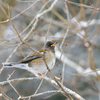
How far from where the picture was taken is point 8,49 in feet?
33.5

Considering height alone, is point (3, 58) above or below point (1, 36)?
below

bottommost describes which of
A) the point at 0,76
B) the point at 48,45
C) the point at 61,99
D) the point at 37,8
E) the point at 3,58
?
the point at 61,99

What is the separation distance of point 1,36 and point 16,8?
5.57ft

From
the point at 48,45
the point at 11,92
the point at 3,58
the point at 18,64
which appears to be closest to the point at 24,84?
the point at 11,92

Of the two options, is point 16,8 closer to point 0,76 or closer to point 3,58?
point 3,58

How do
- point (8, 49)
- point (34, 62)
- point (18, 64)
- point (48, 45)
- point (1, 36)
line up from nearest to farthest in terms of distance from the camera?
point (18, 64)
point (34, 62)
point (48, 45)
point (1, 36)
point (8, 49)

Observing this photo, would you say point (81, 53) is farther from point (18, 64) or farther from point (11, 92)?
point (18, 64)

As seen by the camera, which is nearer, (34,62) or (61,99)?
(34,62)

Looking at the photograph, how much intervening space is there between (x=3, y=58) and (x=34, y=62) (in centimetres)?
570

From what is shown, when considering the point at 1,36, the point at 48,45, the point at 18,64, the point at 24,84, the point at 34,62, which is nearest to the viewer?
the point at 18,64

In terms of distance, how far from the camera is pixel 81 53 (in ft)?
36.9

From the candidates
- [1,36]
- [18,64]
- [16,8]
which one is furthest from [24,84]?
[18,64]

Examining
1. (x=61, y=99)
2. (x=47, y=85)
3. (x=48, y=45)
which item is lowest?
→ (x=61, y=99)

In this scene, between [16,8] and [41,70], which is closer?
[41,70]
